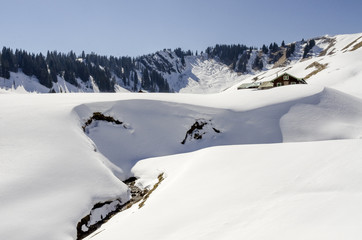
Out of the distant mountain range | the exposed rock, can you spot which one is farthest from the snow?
the distant mountain range

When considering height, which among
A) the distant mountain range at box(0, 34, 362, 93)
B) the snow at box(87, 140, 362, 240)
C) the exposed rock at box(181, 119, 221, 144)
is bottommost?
the exposed rock at box(181, 119, 221, 144)

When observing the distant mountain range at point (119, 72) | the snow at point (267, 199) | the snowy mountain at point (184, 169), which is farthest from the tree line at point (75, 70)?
the snow at point (267, 199)

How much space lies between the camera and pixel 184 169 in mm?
15586

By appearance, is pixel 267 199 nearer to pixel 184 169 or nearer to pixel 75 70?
pixel 184 169

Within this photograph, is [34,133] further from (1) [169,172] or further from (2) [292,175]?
(2) [292,175]

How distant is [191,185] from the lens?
11648 millimetres

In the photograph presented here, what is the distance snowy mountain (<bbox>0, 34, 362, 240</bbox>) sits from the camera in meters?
6.87

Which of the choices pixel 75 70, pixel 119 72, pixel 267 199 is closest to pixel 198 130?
pixel 267 199

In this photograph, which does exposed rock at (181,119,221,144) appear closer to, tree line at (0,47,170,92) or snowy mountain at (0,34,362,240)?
snowy mountain at (0,34,362,240)

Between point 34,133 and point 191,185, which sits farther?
point 34,133

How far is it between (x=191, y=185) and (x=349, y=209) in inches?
288

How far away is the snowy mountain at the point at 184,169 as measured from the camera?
6.87m

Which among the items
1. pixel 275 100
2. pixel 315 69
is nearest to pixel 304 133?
pixel 275 100

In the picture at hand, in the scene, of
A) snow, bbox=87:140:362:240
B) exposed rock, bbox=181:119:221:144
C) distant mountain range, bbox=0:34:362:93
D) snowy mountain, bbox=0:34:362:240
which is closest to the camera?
snow, bbox=87:140:362:240
